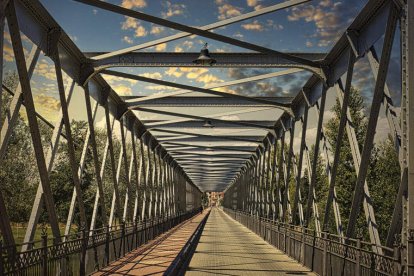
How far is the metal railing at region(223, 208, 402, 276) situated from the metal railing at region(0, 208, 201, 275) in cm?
621

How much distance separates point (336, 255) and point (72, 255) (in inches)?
252

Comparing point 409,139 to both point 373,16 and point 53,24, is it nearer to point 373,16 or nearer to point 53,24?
point 373,16

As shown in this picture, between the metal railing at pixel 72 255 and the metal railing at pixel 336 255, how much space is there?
6205 millimetres

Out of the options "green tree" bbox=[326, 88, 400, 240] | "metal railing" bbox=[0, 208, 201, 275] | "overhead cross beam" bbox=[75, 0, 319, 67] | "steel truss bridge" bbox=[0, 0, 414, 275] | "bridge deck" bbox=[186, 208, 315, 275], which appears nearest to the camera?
"metal railing" bbox=[0, 208, 201, 275]

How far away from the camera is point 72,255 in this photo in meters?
12.5

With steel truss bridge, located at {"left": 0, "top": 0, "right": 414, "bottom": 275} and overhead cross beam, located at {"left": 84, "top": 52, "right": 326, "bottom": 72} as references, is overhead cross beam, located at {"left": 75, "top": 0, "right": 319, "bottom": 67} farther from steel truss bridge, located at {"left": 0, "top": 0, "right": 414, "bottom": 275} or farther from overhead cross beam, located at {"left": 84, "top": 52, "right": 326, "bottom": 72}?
overhead cross beam, located at {"left": 84, "top": 52, "right": 326, "bottom": 72}

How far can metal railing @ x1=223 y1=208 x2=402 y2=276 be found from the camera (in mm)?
9328

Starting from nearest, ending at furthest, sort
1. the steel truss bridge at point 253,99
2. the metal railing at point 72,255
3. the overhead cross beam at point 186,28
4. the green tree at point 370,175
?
the metal railing at point 72,255 < the steel truss bridge at point 253,99 < the overhead cross beam at point 186,28 < the green tree at point 370,175

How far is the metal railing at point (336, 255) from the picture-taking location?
933cm

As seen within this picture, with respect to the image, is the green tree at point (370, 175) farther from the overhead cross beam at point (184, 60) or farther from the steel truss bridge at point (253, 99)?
the overhead cross beam at point (184, 60)

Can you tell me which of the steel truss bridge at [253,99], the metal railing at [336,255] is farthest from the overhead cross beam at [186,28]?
the metal railing at [336,255]

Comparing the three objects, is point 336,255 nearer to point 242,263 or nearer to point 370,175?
point 242,263

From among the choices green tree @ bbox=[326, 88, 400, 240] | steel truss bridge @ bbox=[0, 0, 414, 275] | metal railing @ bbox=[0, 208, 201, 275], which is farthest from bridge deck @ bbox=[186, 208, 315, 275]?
green tree @ bbox=[326, 88, 400, 240]

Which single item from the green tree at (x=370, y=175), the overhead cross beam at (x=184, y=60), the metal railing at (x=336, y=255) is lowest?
the metal railing at (x=336, y=255)
